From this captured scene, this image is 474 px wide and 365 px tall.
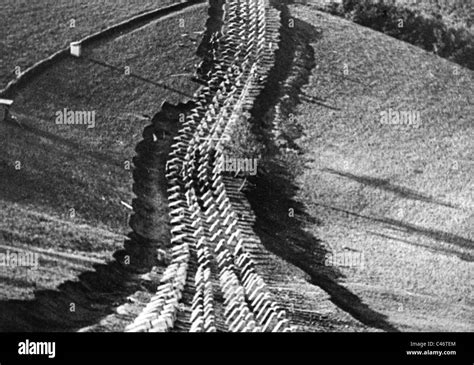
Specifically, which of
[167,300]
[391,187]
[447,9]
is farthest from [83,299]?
[447,9]

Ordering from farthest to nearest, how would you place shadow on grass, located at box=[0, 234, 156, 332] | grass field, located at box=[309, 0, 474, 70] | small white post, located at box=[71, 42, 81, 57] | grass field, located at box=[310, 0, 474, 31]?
grass field, located at box=[310, 0, 474, 31], grass field, located at box=[309, 0, 474, 70], small white post, located at box=[71, 42, 81, 57], shadow on grass, located at box=[0, 234, 156, 332]

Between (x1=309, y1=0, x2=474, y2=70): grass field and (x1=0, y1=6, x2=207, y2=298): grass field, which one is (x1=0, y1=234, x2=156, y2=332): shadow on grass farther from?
(x1=309, y1=0, x2=474, y2=70): grass field

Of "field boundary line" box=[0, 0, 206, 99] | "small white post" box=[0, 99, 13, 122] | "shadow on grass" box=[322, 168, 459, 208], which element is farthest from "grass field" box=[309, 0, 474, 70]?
"small white post" box=[0, 99, 13, 122]

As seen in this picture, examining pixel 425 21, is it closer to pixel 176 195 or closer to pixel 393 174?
pixel 393 174

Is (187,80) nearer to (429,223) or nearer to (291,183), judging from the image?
(291,183)

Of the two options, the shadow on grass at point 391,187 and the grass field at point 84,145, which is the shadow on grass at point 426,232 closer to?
the shadow on grass at point 391,187

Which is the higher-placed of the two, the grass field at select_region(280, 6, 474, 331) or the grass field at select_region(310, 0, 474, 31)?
the grass field at select_region(310, 0, 474, 31)
